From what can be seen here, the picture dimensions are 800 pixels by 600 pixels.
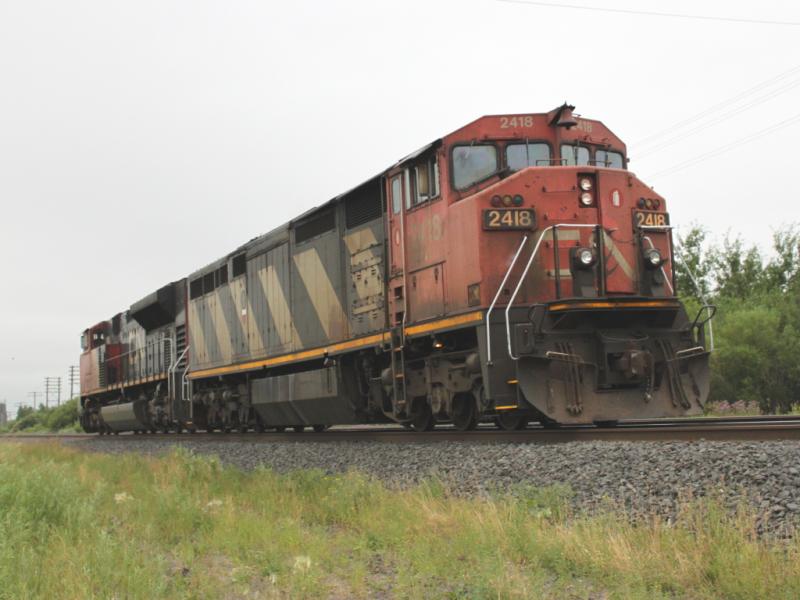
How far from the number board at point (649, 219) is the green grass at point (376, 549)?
14.6 ft

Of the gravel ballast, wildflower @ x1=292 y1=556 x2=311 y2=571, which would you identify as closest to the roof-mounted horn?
the gravel ballast

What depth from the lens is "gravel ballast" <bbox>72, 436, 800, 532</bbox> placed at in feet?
16.3

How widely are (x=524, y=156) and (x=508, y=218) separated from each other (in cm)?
103

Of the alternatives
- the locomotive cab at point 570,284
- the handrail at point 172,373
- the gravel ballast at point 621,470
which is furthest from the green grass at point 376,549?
the handrail at point 172,373

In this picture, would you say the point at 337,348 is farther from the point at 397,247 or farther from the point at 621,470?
the point at 621,470

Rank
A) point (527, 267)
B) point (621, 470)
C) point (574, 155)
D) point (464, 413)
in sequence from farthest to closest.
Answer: point (464, 413), point (574, 155), point (527, 267), point (621, 470)

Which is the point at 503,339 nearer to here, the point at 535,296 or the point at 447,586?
the point at 535,296

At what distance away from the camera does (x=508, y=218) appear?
927cm

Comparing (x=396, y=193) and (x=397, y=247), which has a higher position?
(x=396, y=193)

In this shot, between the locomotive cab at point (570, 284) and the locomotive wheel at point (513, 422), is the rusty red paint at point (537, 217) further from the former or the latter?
the locomotive wheel at point (513, 422)

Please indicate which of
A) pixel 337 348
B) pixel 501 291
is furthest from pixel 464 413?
pixel 337 348

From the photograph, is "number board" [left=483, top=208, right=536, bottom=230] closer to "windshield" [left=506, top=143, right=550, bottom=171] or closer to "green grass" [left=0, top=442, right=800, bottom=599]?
"windshield" [left=506, top=143, right=550, bottom=171]

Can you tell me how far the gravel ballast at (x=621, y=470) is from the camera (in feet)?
16.3

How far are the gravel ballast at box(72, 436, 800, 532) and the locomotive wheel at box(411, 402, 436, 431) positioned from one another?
144cm
